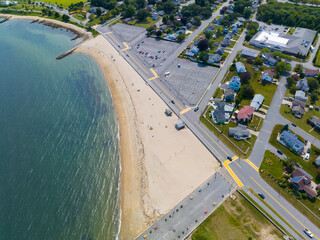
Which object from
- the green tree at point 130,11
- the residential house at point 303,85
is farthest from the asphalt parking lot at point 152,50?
the residential house at point 303,85

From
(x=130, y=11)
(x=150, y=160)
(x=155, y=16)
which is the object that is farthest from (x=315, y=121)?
(x=130, y=11)

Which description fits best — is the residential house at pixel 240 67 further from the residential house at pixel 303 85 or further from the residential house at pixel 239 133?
the residential house at pixel 239 133

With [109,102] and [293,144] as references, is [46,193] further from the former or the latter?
[293,144]

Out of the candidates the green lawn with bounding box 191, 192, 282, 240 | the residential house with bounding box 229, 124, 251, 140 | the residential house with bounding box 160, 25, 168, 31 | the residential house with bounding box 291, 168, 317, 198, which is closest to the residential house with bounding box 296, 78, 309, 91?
the residential house with bounding box 229, 124, 251, 140

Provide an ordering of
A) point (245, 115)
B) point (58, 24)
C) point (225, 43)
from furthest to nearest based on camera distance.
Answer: point (58, 24), point (225, 43), point (245, 115)

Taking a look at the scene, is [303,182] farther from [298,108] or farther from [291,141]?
[298,108]
